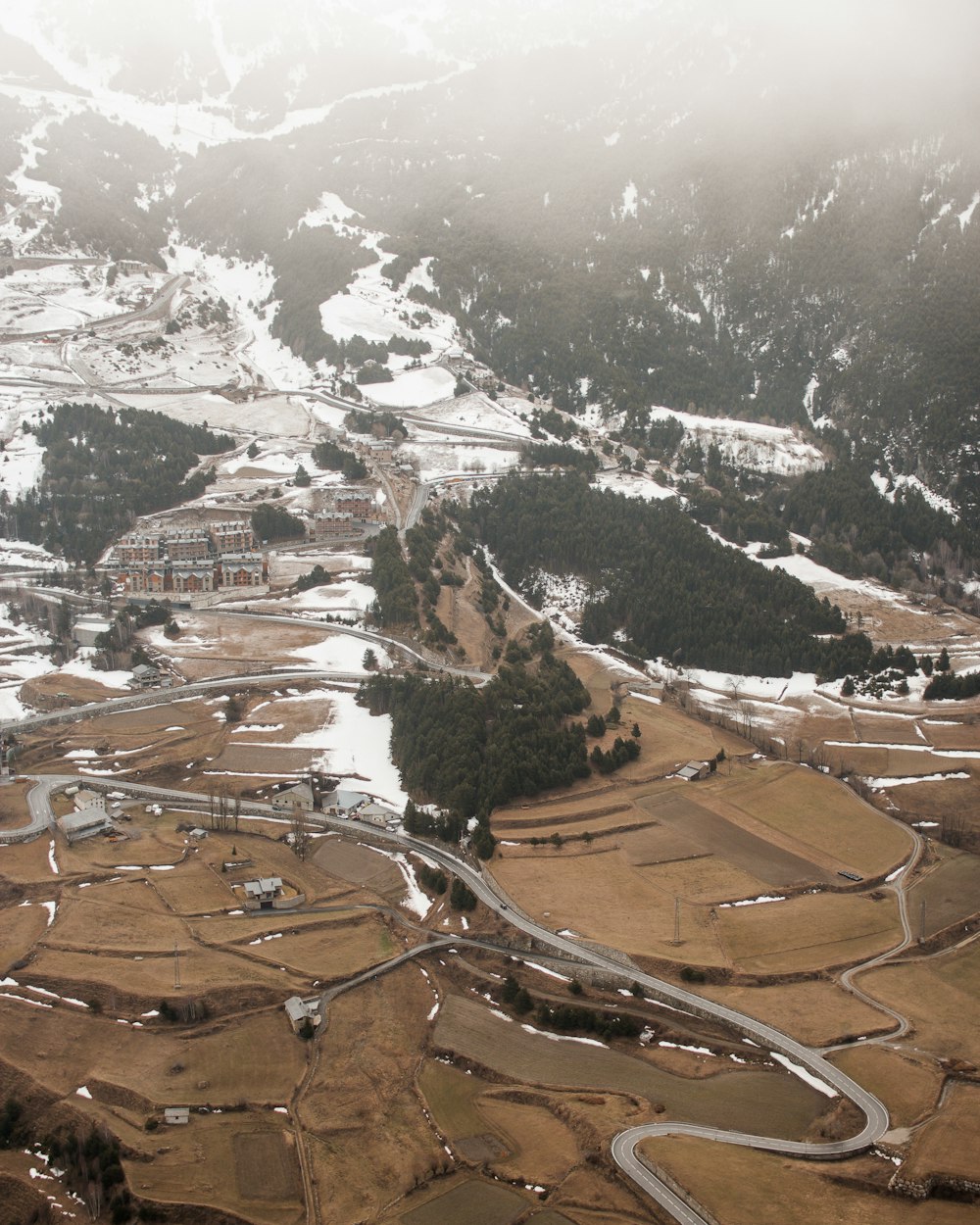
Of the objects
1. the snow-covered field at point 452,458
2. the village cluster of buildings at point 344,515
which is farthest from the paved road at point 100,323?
the village cluster of buildings at point 344,515

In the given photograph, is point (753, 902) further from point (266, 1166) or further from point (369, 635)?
point (369, 635)

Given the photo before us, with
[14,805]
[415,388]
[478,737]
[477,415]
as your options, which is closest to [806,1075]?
[478,737]

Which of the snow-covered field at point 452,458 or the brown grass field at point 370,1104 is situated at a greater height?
the snow-covered field at point 452,458

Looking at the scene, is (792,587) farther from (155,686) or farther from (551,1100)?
(551,1100)

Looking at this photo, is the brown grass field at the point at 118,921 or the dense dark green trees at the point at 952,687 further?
the dense dark green trees at the point at 952,687

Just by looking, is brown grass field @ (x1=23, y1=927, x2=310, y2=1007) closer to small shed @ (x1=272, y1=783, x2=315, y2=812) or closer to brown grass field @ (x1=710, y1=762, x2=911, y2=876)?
small shed @ (x1=272, y1=783, x2=315, y2=812)

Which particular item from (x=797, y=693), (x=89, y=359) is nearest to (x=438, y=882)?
(x=797, y=693)

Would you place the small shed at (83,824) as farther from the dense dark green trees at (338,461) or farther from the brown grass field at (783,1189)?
the dense dark green trees at (338,461)
